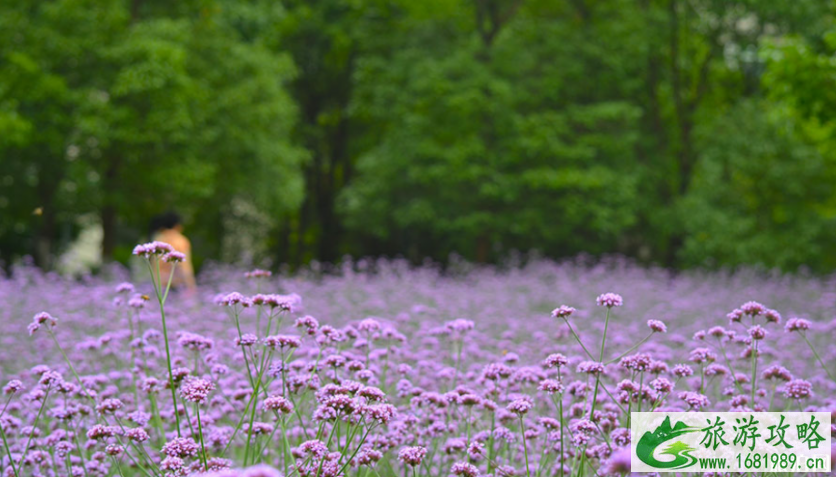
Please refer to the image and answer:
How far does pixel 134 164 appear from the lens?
19906 mm

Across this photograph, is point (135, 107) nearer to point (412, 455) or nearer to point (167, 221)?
point (167, 221)

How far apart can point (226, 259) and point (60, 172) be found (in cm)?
994

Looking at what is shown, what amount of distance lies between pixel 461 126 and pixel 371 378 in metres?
18.6

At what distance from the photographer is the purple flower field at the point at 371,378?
3443 mm

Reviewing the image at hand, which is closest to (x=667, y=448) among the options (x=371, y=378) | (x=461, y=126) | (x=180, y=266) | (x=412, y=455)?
(x=412, y=455)

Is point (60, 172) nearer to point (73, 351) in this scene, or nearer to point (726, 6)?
point (73, 351)

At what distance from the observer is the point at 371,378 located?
410 cm

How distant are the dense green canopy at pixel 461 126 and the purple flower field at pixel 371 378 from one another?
19.9 feet

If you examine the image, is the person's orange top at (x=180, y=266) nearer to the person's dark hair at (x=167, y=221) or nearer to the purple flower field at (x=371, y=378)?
the person's dark hair at (x=167, y=221)

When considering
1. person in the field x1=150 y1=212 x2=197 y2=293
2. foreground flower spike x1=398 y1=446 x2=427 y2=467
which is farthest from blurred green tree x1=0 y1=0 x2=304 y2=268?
foreground flower spike x1=398 y1=446 x2=427 y2=467

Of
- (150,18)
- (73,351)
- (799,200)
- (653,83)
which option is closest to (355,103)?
(150,18)

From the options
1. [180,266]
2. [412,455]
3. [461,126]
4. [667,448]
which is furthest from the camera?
[461,126]

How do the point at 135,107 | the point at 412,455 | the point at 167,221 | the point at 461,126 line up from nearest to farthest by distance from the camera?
the point at 412,455, the point at 167,221, the point at 135,107, the point at 461,126

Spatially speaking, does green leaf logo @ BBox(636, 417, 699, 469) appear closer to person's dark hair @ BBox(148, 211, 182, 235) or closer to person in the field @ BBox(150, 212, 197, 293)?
person in the field @ BBox(150, 212, 197, 293)
